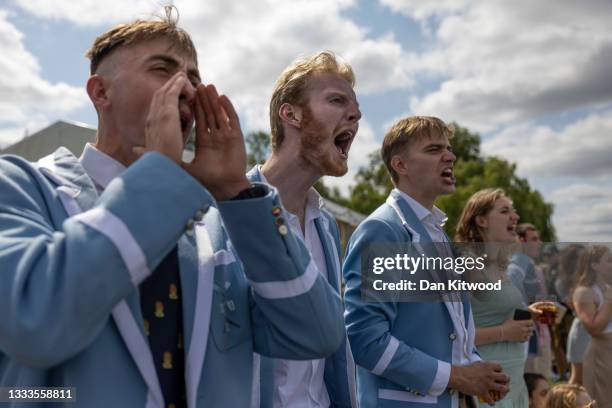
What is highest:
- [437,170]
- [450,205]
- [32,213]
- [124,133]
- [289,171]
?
[450,205]

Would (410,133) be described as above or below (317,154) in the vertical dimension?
above

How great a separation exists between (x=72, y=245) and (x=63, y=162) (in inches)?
19.3

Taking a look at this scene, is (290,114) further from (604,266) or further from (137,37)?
(604,266)

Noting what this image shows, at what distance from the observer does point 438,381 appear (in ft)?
10.1

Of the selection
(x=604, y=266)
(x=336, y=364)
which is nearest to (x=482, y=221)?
(x=604, y=266)

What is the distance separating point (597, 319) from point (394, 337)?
375cm

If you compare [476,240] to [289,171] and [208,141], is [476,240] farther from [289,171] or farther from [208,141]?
[208,141]

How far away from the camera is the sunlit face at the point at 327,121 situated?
10.2 ft

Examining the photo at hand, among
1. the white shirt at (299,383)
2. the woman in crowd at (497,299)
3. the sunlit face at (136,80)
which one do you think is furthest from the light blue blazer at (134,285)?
the woman in crowd at (497,299)

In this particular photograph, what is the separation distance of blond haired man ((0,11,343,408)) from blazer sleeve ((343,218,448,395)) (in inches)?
58.2

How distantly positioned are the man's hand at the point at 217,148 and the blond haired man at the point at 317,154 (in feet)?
3.85

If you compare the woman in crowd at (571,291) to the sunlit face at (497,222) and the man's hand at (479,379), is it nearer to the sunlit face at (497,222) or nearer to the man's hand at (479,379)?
the sunlit face at (497,222)

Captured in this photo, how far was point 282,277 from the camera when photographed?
5.29 ft

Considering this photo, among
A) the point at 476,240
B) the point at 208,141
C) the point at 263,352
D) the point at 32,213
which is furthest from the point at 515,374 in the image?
the point at 32,213
